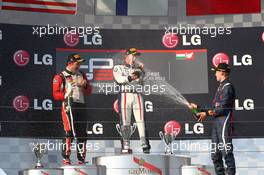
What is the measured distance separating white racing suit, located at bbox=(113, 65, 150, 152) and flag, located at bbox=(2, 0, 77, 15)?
1789 mm

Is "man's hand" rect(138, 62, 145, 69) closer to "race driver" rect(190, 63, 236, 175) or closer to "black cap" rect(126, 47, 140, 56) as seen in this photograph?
"black cap" rect(126, 47, 140, 56)

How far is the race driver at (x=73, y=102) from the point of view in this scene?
1390 centimetres

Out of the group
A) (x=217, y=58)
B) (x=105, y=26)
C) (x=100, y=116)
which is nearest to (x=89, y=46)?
(x=105, y=26)

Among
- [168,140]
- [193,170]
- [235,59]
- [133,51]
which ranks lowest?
[193,170]

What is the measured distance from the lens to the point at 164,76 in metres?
14.8

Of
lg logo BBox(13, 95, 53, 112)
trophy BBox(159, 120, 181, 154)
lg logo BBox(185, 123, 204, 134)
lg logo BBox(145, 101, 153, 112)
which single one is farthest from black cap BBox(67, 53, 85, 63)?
lg logo BBox(185, 123, 204, 134)

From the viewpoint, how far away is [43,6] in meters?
14.8

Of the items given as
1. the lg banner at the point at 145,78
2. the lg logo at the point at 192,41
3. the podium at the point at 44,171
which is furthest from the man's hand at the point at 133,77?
the podium at the point at 44,171

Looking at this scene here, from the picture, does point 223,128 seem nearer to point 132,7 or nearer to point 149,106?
point 149,106

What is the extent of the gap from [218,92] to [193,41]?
136 cm

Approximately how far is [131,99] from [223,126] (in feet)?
6.03

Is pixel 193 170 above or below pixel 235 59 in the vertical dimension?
below

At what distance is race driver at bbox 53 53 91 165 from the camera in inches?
547

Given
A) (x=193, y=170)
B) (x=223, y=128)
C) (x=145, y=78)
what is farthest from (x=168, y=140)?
(x=145, y=78)
